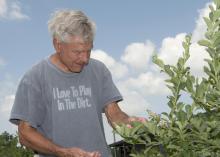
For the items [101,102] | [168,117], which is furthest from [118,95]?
[168,117]

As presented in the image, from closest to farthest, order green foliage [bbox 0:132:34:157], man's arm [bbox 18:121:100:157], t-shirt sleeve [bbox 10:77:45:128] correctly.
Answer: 1. man's arm [bbox 18:121:100:157]
2. t-shirt sleeve [bbox 10:77:45:128]
3. green foliage [bbox 0:132:34:157]

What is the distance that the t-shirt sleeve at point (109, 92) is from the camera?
4.58 m

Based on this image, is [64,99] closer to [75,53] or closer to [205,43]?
[75,53]

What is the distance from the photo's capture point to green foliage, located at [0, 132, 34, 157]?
75.4 ft

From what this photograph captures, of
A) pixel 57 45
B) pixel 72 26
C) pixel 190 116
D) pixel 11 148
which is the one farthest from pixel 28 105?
pixel 11 148

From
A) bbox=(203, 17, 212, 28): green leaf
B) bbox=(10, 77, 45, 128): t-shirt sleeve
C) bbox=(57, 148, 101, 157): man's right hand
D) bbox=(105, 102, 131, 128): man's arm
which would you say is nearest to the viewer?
bbox=(203, 17, 212, 28): green leaf

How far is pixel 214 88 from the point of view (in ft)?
7.16

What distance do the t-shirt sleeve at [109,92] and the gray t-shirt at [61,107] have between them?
0.35 feet

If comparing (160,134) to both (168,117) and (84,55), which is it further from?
(84,55)

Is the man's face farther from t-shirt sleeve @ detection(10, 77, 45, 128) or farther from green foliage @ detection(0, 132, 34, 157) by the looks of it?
green foliage @ detection(0, 132, 34, 157)

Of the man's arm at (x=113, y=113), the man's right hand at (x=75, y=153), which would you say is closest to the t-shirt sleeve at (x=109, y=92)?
the man's arm at (x=113, y=113)

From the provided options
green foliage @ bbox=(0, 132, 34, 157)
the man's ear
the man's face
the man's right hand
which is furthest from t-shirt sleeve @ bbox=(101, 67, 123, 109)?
green foliage @ bbox=(0, 132, 34, 157)

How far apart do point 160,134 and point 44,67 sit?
2.42 m

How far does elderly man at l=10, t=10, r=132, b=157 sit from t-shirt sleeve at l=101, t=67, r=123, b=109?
0.23 feet
